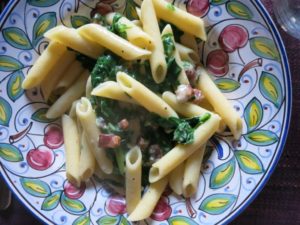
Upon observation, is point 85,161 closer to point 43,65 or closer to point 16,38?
point 43,65

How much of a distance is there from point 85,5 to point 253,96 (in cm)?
52

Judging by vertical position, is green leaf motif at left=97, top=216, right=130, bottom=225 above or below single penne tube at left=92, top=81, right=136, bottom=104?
below

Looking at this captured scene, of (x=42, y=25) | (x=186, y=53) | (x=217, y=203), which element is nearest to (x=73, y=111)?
(x=42, y=25)

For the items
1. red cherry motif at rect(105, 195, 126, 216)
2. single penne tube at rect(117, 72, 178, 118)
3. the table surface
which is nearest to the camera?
single penne tube at rect(117, 72, 178, 118)

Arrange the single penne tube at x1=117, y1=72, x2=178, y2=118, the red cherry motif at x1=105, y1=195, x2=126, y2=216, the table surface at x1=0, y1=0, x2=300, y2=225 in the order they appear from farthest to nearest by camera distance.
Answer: the table surface at x1=0, y1=0, x2=300, y2=225 → the red cherry motif at x1=105, y1=195, x2=126, y2=216 → the single penne tube at x1=117, y1=72, x2=178, y2=118

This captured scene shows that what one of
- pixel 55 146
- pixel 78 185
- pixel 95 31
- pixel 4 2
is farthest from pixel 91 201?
pixel 4 2

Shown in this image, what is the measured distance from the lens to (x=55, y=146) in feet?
4.56

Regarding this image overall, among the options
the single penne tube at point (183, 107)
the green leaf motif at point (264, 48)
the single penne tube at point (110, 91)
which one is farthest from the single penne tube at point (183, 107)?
the green leaf motif at point (264, 48)

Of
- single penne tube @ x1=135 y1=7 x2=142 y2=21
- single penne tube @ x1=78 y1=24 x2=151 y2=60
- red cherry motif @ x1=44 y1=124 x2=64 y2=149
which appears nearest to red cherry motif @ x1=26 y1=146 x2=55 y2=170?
red cherry motif @ x1=44 y1=124 x2=64 y2=149

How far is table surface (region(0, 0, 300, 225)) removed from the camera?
1462 millimetres

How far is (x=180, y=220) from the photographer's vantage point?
1.31 meters

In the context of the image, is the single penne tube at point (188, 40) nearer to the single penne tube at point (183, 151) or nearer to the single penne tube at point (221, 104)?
the single penne tube at point (221, 104)

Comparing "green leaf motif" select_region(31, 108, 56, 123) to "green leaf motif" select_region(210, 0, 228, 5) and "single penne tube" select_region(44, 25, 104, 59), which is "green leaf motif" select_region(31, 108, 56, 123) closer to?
"single penne tube" select_region(44, 25, 104, 59)

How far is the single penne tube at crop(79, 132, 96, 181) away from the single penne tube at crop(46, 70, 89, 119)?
0.10 m
